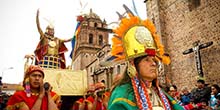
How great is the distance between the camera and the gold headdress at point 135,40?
7.31 ft

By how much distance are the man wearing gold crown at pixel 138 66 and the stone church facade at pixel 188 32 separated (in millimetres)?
9982

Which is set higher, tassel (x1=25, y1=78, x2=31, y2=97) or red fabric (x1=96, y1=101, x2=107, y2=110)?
tassel (x1=25, y1=78, x2=31, y2=97)

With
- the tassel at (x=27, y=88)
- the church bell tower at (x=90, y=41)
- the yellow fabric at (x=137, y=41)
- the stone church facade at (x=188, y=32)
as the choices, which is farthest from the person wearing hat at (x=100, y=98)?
the church bell tower at (x=90, y=41)

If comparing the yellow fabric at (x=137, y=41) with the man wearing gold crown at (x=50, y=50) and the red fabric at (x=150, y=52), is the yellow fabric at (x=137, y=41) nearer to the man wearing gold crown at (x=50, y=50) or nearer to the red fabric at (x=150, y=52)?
the red fabric at (x=150, y=52)

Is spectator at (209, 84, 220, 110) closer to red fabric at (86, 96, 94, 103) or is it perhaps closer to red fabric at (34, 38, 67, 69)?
red fabric at (86, 96, 94, 103)

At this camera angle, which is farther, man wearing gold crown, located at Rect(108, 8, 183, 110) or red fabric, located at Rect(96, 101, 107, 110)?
red fabric, located at Rect(96, 101, 107, 110)

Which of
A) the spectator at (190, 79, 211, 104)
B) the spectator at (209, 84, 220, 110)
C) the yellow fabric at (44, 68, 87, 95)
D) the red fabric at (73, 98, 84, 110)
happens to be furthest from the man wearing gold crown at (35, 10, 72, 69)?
the spectator at (209, 84, 220, 110)

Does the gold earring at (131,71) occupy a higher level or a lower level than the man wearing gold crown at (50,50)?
lower

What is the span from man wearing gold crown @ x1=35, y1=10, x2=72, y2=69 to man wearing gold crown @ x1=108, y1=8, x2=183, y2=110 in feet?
15.8

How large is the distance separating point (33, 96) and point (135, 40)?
Result: 198 cm

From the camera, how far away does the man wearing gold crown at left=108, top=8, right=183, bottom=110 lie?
2061 millimetres

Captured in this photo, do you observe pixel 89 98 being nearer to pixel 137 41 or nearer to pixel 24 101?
pixel 24 101

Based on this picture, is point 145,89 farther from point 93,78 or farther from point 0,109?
point 93,78

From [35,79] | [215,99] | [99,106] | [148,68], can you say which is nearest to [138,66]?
[148,68]
